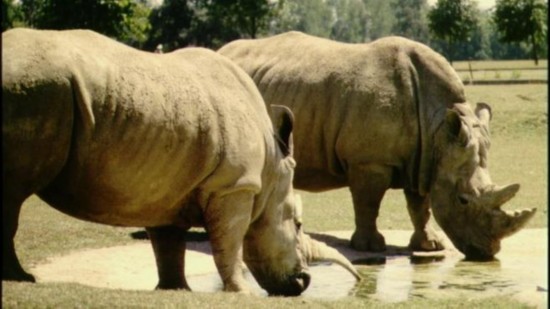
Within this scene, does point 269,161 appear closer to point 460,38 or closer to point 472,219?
point 472,219

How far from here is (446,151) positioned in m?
12.3

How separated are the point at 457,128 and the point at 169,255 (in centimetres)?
424

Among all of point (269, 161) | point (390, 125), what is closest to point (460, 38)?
point (390, 125)

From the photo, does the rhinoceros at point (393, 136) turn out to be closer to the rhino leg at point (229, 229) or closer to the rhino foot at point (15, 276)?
the rhino leg at point (229, 229)

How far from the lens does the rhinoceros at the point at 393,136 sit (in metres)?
12.0

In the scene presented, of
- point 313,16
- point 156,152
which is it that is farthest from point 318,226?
point 313,16

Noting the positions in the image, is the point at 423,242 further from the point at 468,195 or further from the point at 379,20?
the point at 379,20

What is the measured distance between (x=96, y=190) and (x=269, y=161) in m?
1.81

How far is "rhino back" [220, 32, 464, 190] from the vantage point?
1260cm

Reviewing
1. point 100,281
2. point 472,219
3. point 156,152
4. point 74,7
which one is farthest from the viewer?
point 74,7

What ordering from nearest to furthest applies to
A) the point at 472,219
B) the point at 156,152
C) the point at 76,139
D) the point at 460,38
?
the point at 76,139 < the point at 156,152 < the point at 472,219 < the point at 460,38

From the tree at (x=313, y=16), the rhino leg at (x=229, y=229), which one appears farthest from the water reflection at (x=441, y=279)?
the tree at (x=313, y=16)

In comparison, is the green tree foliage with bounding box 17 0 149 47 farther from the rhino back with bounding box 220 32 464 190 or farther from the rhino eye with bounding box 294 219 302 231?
the rhino eye with bounding box 294 219 302 231

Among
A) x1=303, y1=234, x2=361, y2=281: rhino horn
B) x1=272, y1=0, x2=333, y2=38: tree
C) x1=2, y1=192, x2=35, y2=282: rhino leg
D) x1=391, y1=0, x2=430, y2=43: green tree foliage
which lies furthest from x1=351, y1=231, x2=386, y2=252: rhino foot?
x1=272, y1=0, x2=333, y2=38: tree
